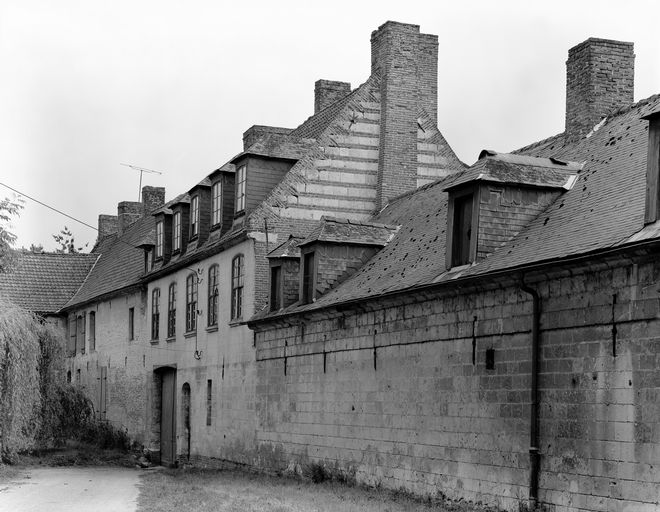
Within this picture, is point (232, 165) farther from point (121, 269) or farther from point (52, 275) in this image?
point (52, 275)

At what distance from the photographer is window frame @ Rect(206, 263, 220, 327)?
2755 centimetres

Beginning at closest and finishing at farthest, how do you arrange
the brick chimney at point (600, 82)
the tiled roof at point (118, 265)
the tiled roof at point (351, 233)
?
the brick chimney at point (600, 82) < the tiled roof at point (351, 233) < the tiled roof at point (118, 265)

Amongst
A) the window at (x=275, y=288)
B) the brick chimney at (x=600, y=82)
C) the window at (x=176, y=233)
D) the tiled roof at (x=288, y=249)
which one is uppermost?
the brick chimney at (x=600, y=82)

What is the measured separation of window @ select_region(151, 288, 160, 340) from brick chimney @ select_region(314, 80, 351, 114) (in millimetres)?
7772

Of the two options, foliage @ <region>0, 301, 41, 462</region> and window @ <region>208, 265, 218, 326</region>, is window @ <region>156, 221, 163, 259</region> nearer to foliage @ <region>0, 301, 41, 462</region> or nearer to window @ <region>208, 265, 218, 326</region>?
window @ <region>208, 265, 218, 326</region>

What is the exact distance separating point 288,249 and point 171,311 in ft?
31.0

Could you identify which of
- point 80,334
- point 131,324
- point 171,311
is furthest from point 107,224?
point 171,311

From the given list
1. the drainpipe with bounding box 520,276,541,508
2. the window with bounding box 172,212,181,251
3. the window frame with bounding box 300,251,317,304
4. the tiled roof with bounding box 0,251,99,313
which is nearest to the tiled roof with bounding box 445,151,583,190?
the drainpipe with bounding box 520,276,541,508

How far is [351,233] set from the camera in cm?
2183

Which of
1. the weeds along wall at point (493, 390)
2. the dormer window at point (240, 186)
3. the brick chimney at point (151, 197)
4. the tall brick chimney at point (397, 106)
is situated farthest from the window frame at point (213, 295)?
the brick chimney at point (151, 197)

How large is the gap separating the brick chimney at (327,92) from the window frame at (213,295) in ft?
19.5

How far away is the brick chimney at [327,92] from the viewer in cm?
3066

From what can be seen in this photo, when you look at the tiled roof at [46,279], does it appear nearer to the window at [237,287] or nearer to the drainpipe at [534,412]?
the window at [237,287]

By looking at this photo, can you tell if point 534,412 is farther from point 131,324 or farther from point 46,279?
point 46,279
